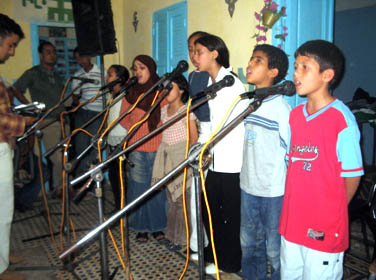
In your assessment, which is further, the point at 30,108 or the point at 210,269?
the point at 210,269

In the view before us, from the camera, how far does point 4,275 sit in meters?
2.35

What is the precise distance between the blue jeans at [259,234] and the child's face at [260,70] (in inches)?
26.0

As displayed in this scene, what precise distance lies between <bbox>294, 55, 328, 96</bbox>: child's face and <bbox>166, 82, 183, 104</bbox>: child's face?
3.85ft

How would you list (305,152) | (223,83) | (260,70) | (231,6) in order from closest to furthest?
(223,83) → (305,152) → (260,70) → (231,6)

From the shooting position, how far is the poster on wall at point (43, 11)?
14.0ft

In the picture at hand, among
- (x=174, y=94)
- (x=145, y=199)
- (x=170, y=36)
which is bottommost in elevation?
(x=145, y=199)

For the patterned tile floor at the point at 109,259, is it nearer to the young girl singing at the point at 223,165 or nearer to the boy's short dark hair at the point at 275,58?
the young girl singing at the point at 223,165

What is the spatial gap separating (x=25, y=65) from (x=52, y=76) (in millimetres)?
543

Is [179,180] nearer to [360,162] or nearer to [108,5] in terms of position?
[360,162]

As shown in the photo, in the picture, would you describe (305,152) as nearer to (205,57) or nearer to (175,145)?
(205,57)

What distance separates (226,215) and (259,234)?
27cm

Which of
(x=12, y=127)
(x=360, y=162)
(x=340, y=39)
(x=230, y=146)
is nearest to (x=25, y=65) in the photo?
(x=12, y=127)

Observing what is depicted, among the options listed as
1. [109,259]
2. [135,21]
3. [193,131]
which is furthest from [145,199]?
[135,21]

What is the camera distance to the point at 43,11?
438 cm
